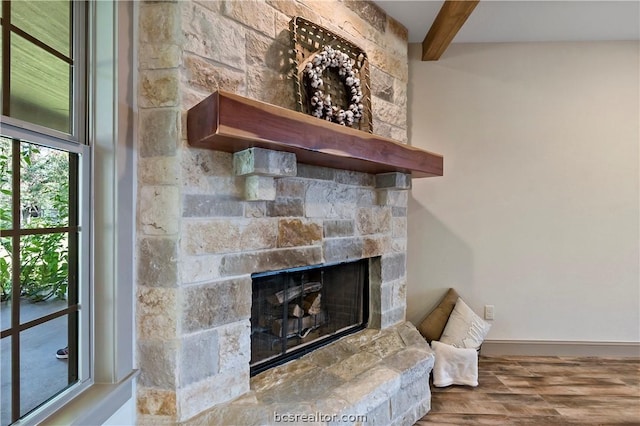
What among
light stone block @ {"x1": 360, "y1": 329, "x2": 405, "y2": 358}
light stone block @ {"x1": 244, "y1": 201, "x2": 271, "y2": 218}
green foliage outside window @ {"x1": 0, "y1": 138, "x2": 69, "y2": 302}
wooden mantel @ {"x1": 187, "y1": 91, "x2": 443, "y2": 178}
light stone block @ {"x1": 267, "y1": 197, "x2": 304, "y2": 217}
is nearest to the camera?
green foliage outside window @ {"x1": 0, "y1": 138, "x2": 69, "y2": 302}

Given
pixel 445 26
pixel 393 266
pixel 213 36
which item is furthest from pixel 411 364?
Answer: pixel 445 26

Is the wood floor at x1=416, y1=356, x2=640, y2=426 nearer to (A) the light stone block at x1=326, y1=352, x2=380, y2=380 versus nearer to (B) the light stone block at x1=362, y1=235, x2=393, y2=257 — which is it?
(A) the light stone block at x1=326, y1=352, x2=380, y2=380

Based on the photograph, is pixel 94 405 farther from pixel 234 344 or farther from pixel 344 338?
pixel 344 338

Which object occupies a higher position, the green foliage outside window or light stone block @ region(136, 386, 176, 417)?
the green foliage outside window

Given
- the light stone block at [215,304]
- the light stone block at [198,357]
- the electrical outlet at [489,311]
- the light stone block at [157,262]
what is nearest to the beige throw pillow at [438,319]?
the electrical outlet at [489,311]

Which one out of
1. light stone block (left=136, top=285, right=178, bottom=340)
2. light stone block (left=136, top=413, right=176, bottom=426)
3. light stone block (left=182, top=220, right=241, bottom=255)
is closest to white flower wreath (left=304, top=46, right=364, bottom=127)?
light stone block (left=182, top=220, right=241, bottom=255)

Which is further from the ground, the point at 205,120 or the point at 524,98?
the point at 524,98

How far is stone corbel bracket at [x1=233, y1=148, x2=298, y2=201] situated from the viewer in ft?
4.22

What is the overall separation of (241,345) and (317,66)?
1394mm

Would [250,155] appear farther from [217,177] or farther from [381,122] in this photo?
[381,122]

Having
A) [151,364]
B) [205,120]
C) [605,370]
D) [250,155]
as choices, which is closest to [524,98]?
[605,370]

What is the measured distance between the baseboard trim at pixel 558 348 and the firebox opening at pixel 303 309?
1303mm

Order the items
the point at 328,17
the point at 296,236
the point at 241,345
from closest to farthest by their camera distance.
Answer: the point at 241,345, the point at 296,236, the point at 328,17

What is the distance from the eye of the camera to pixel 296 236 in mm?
1649
